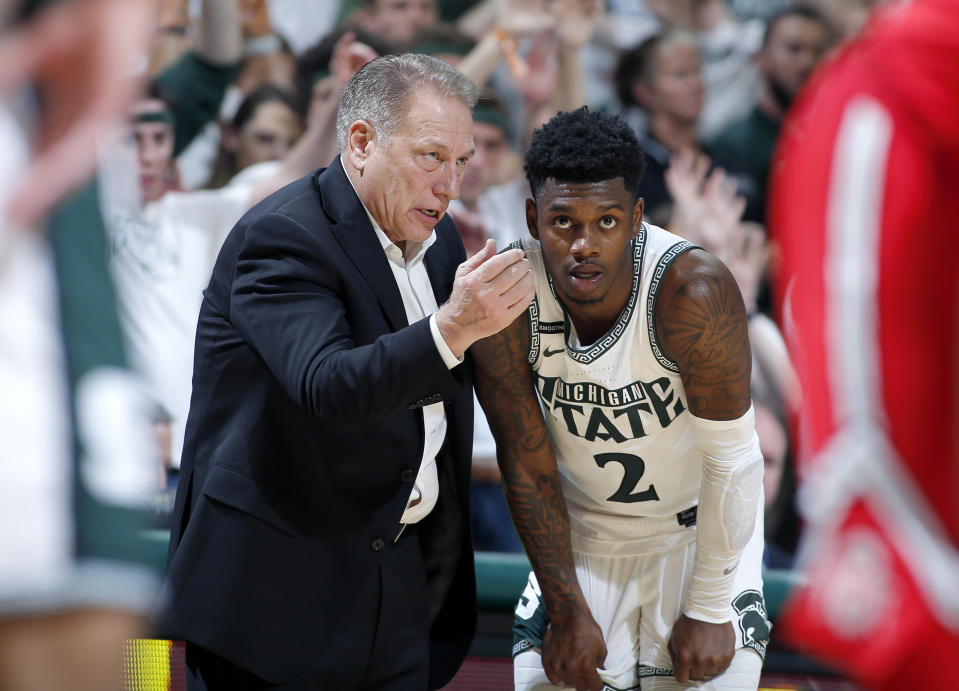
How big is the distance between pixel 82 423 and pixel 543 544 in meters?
1.78

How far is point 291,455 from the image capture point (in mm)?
2455

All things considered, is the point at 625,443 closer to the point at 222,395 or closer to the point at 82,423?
the point at 222,395

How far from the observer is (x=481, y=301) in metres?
2.15

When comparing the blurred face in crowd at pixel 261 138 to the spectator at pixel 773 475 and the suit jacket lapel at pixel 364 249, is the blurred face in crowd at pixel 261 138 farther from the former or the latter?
the suit jacket lapel at pixel 364 249

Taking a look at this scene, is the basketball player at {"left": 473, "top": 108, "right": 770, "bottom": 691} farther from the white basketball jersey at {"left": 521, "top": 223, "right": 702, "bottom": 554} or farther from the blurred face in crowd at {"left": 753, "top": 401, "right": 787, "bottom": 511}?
the blurred face in crowd at {"left": 753, "top": 401, "right": 787, "bottom": 511}

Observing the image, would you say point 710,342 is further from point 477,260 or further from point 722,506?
point 477,260

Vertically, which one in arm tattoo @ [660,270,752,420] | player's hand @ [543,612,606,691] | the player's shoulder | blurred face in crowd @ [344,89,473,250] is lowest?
player's hand @ [543,612,606,691]

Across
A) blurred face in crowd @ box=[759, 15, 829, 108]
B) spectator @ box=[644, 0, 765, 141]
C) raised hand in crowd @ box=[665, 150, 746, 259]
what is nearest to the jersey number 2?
raised hand in crowd @ box=[665, 150, 746, 259]

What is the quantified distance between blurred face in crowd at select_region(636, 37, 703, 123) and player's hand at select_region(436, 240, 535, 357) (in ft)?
9.66

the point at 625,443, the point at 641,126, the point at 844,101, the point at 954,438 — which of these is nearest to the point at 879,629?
the point at 954,438

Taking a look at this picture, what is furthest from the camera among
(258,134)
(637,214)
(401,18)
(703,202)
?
(258,134)

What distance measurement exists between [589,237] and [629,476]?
59cm

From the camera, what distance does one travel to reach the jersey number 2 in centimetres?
262

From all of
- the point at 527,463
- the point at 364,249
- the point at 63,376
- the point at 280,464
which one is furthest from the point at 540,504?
the point at 63,376
